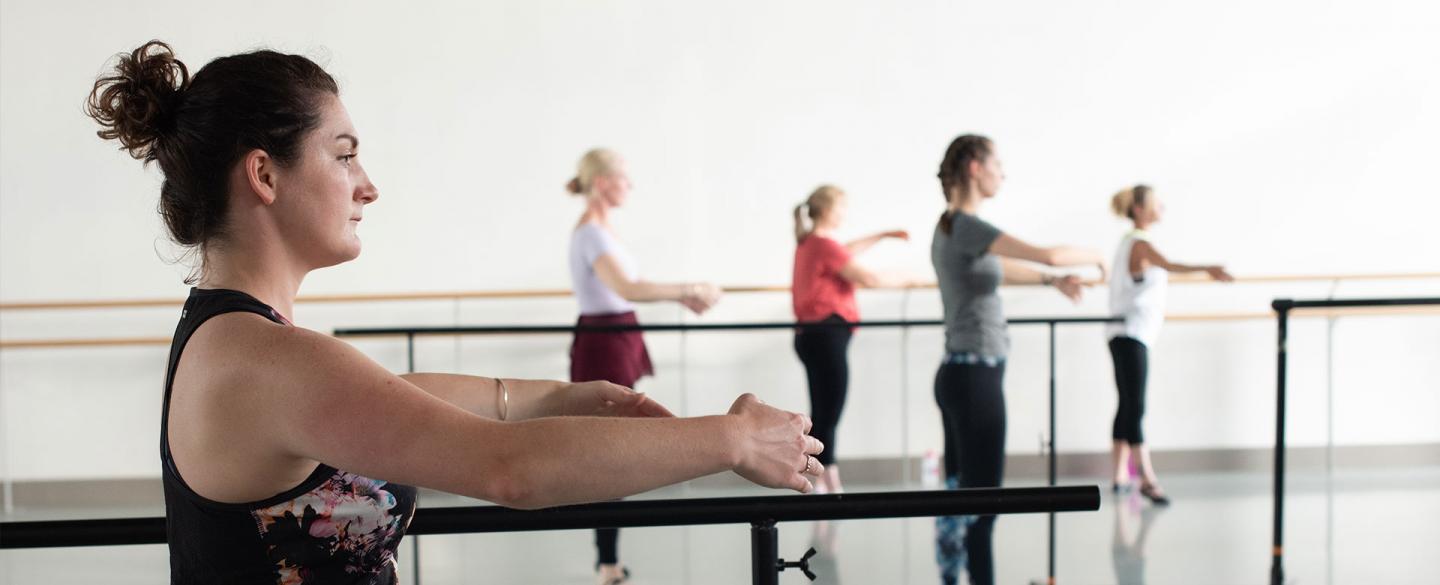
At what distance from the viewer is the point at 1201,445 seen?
5.41 meters

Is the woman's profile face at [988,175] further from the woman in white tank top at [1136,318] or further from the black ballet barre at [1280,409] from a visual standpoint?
the woman in white tank top at [1136,318]

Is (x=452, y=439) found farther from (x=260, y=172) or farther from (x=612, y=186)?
(x=612, y=186)

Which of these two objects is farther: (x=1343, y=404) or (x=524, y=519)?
(x=1343, y=404)

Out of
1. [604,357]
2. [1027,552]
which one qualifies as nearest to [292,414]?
[604,357]

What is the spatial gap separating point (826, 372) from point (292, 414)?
11.5 ft

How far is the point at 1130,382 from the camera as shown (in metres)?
4.56

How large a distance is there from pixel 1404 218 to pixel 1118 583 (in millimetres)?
3068

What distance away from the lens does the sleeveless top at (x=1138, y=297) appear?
177 inches

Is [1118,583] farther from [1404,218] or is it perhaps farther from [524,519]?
[1404,218]

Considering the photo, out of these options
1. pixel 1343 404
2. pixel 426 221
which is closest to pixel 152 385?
pixel 426 221

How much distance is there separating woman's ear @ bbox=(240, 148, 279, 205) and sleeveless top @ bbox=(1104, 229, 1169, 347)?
398 cm

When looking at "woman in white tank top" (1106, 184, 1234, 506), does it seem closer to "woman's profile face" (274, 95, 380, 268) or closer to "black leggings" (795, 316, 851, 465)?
"black leggings" (795, 316, 851, 465)

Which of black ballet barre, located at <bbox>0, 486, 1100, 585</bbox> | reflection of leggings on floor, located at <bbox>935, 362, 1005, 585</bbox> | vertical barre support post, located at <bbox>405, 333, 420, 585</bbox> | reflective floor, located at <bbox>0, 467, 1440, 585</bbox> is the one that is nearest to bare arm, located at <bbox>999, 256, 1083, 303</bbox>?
reflection of leggings on floor, located at <bbox>935, 362, 1005, 585</bbox>

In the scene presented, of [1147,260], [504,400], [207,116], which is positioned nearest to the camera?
[207,116]
